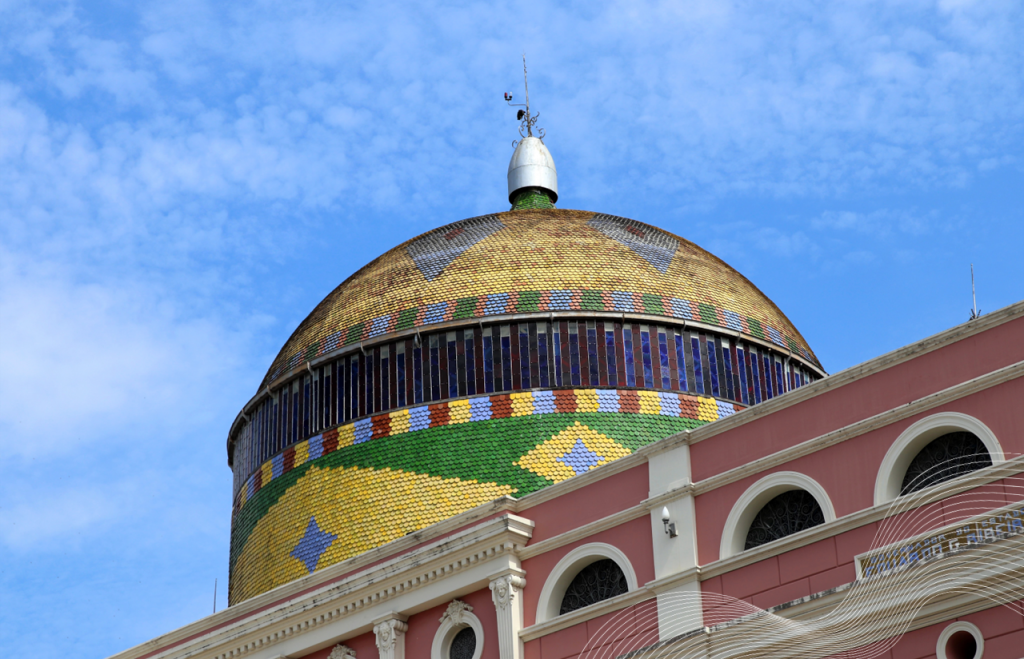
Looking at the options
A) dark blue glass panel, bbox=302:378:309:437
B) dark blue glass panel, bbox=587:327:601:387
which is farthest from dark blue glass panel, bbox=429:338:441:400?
dark blue glass panel, bbox=302:378:309:437

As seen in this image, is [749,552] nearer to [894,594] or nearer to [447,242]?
[894,594]

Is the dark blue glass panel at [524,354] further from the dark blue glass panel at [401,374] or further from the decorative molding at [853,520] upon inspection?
the decorative molding at [853,520]

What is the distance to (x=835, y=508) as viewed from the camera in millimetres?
17172

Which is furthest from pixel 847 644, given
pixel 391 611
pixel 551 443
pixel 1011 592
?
pixel 551 443

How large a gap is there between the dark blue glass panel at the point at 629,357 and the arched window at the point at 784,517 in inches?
327

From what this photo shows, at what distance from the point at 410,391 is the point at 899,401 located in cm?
1139

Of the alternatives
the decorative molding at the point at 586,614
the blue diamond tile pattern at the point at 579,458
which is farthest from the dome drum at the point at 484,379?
the decorative molding at the point at 586,614

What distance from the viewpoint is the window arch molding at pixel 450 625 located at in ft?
66.7

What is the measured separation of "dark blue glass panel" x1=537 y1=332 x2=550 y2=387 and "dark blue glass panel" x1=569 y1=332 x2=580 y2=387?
0.39 metres

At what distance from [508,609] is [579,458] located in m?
6.01

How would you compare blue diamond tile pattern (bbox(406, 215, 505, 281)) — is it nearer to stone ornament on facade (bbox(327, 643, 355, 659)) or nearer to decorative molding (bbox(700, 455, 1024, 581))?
stone ornament on facade (bbox(327, 643, 355, 659))

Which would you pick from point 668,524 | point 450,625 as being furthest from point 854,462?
point 450,625

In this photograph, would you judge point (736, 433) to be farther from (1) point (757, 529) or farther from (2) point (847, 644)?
(2) point (847, 644)

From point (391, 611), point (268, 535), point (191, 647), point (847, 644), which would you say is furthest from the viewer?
point (268, 535)
